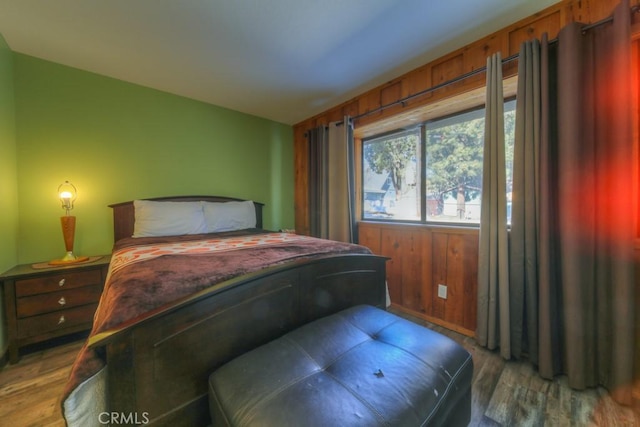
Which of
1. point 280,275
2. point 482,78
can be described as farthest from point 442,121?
point 280,275

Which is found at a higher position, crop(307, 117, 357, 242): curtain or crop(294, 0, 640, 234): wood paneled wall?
crop(294, 0, 640, 234): wood paneled wall

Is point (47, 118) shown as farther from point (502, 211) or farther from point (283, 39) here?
point (502, 211)

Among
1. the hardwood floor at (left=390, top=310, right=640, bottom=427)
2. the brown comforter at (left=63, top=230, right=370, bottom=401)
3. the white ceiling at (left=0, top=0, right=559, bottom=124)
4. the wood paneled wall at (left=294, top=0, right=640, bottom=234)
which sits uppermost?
the white ceiling at (left=0, top=0, right=559, bottom=124)

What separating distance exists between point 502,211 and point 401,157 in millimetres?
1243

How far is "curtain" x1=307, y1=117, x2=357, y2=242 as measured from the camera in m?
2.91

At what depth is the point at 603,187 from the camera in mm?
1379

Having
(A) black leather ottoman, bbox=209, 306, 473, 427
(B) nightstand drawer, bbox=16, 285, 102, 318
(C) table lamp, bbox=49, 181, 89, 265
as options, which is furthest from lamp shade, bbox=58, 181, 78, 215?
(A) black leather ottoman, bbox=209, 306, 473, 427

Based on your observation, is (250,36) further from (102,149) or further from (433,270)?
(433,270)

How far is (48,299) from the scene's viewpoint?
5.95 feet

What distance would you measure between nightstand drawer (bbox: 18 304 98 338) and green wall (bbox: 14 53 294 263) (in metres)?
0.65

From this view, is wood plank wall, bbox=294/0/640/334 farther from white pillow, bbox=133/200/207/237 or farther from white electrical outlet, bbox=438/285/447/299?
white pillow, bbox=133/200/207/237

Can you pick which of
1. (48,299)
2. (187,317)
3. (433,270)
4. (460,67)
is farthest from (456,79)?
(48,299)

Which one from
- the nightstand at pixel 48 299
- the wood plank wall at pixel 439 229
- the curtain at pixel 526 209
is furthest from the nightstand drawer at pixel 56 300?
the curtain at pixel 526 209

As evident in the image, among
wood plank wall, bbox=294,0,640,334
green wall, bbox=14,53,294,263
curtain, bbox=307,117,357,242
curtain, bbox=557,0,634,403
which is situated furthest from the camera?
curtain, bbox=307,117,357,242
